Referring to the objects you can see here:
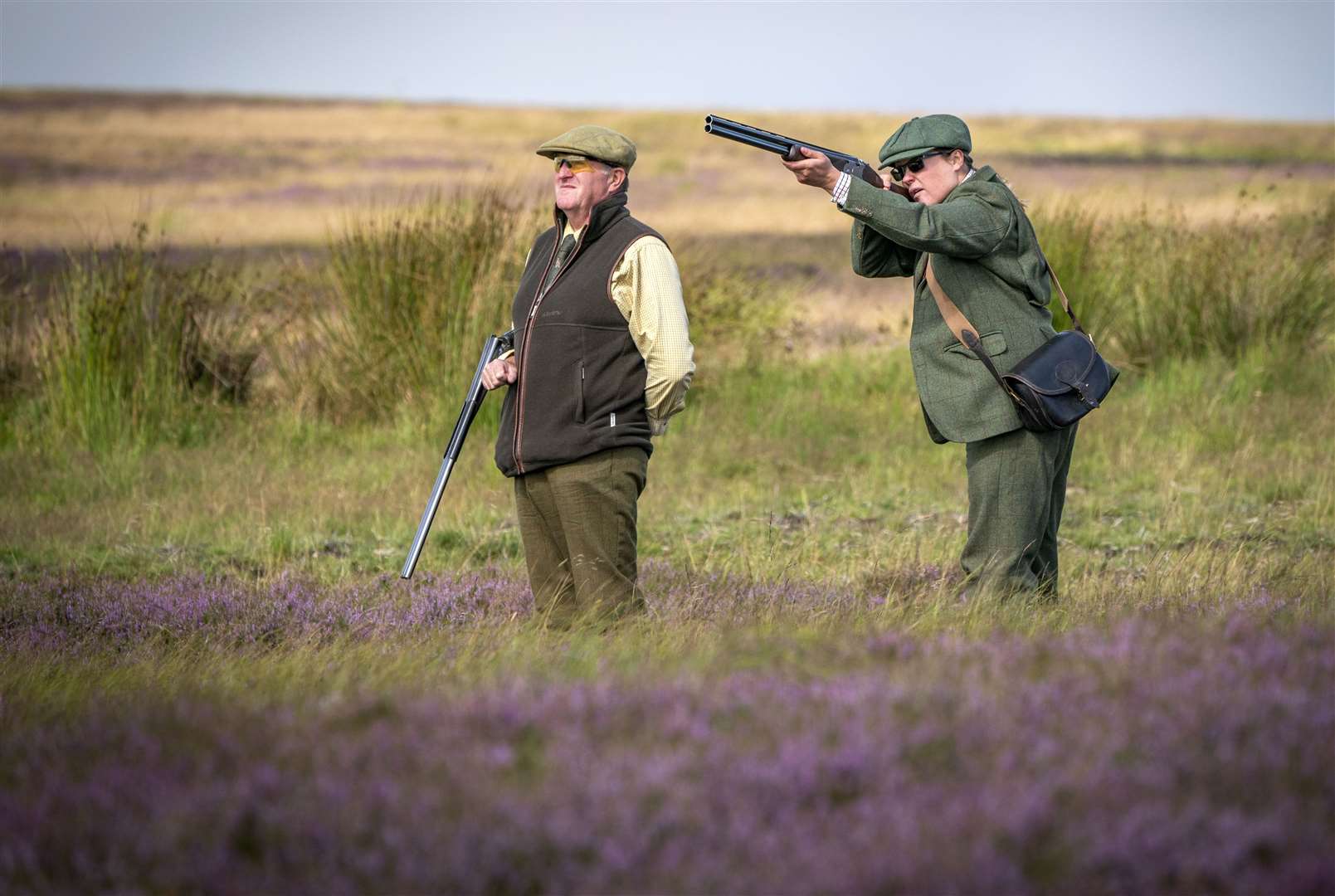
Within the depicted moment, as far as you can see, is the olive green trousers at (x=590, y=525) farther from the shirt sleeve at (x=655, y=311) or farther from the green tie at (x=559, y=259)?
the green tie at (x=559, y=259)

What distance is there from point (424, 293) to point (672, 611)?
5.56 metres

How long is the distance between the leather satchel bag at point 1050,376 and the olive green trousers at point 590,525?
1.14 meters

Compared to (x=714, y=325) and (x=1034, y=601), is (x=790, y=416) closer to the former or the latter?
(x=714, y=325)

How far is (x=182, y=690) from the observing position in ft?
11.1

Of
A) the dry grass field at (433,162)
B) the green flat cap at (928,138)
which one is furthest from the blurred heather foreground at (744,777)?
the dry grass field at (433,162)

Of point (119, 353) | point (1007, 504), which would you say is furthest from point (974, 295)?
point (119, 353)

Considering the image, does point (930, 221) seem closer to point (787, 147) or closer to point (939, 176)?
point (939, 176)

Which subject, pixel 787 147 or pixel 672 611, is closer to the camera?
pixel 787 147

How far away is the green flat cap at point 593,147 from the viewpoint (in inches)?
180

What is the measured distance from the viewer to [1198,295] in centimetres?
1188

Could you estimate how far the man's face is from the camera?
4613 millimetres

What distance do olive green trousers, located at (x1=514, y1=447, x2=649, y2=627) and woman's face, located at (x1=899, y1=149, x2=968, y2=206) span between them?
129 centimetres

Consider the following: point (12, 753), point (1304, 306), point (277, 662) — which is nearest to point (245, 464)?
point (277, 662)

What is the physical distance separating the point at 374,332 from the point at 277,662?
20.6 ft
